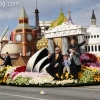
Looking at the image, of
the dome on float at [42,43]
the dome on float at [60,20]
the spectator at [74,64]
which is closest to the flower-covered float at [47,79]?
the spectator at [74,64]

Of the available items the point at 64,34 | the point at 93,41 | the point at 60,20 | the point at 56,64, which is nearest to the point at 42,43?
the point at 60,20

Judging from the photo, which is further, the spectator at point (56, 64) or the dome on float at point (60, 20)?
the dome on float at point (60, 20)

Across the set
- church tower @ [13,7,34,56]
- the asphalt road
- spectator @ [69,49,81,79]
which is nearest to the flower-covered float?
spectator @ [69,49,81,79]

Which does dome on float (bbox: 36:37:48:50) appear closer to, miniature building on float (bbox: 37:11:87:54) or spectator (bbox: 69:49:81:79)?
miniature building on float (bbox: 37:11:87:54)

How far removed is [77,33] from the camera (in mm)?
68062

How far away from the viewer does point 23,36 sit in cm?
8144

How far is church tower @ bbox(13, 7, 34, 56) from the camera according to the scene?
81938 millimetres

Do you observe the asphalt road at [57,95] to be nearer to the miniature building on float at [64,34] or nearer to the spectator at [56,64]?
the spectator at [56,64]

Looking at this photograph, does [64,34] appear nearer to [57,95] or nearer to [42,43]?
[42,43]

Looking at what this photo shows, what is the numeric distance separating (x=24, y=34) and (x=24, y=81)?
69649mm

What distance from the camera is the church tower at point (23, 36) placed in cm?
8194

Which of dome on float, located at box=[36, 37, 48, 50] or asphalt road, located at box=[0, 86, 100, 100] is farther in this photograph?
dome on float, located at box=[36, 37, 48, 50]

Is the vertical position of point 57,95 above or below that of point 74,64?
below

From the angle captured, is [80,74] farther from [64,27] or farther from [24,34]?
[24,34]
